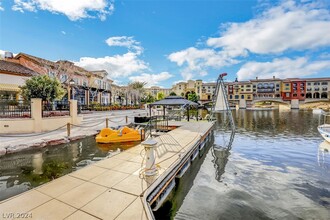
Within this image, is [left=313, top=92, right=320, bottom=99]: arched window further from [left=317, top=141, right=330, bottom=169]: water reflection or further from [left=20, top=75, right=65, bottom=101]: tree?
[left=20, top=75, right=65, bottom=101]: tree

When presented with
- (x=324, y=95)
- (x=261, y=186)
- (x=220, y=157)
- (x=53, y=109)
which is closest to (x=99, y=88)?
(x=53, y=109)

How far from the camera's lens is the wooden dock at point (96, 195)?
3371 millimetres

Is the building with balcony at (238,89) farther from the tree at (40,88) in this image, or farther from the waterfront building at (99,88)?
the tree at (40,88)

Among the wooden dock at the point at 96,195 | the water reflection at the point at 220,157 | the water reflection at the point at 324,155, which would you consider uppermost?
the wooden dock at the point at 96,195

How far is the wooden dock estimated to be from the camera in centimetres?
337

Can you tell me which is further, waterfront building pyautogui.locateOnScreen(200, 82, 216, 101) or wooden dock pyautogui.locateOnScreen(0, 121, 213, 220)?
waterfront building pyautogui.locateOnScreen(200, 82, 216, 101)

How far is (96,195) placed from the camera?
408cm

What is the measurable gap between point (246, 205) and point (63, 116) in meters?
15.0

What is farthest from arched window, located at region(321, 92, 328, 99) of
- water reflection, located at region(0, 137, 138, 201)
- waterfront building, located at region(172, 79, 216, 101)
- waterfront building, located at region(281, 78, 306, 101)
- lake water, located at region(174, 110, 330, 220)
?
water reflection, located at region(0, 137, 138, 201)

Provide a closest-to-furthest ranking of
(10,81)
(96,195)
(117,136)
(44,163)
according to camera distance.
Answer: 1. (96,195)
2. (44,163)
3. (117,136)
4. (10,81)

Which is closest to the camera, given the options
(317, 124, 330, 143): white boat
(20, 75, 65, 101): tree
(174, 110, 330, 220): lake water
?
(174, 110, 330, 220): lake water

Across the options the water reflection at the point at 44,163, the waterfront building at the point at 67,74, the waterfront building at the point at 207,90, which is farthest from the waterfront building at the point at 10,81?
the waterfront building at the point at 207,90

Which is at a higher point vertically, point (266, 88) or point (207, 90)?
point (266, 88)

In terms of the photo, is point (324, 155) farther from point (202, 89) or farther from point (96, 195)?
point (202, 89)
